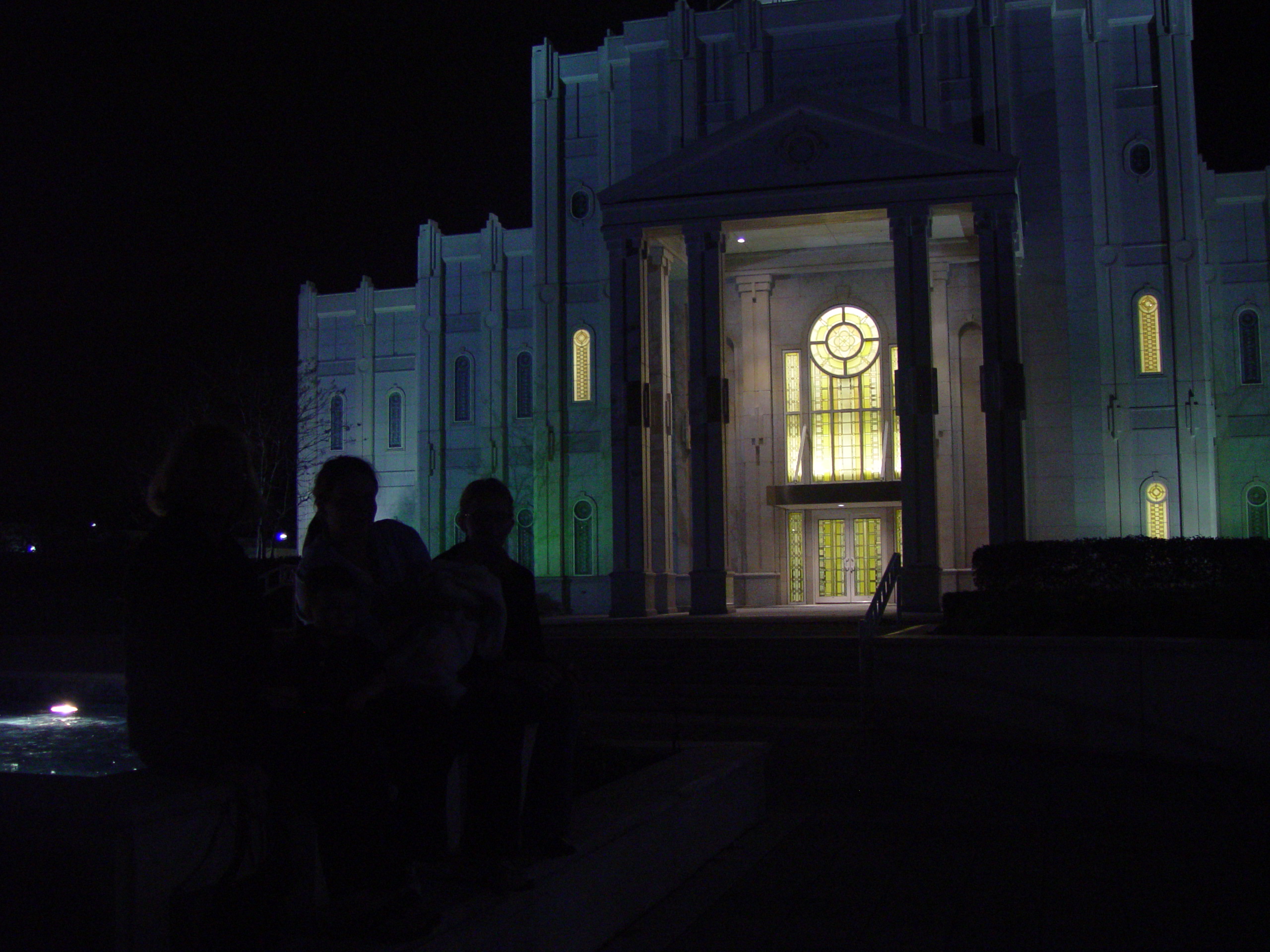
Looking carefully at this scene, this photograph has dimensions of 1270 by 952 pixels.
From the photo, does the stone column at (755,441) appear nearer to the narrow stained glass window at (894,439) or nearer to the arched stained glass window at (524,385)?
the narrow stained glass window at (894,439)

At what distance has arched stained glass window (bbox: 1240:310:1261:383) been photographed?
96.1 ft

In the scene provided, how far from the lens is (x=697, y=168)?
27.1 metres

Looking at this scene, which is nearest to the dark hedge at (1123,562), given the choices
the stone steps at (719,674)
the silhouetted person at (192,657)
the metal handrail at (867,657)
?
the stone steps at (719,674)

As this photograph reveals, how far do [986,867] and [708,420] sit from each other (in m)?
19.9

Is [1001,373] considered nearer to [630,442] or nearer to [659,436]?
[659,436]

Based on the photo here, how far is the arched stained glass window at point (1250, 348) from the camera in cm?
2930

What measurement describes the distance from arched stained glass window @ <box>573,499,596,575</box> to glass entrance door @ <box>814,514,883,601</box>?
18.7 ft

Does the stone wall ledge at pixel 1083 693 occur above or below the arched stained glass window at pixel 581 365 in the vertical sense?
below

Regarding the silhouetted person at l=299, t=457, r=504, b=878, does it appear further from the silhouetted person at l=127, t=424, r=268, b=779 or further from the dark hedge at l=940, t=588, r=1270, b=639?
the dark hedge at l=940, t=588, r=1270, b=639

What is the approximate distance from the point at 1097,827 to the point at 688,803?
2.99 m

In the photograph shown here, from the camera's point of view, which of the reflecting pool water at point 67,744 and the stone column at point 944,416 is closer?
the reflecting pool water at point 67,744

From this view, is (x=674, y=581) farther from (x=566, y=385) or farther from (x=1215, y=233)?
(x=1215, y=233)

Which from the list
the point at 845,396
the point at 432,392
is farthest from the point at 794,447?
the point at 432,392

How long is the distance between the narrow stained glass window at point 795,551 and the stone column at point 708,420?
15.3 ft
